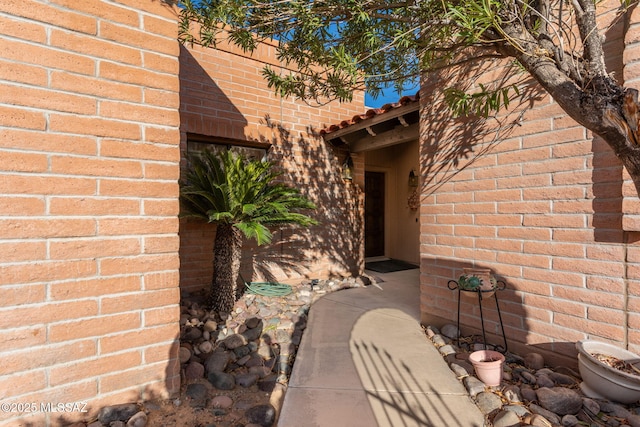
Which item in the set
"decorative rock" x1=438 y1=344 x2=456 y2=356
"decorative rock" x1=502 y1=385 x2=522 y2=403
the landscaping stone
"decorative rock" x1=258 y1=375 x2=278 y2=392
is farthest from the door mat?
"decorative rock" x1=258 y1=375 x2=278 y2=392

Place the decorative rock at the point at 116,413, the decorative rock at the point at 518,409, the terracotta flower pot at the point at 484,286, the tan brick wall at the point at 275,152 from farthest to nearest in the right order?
the tan brick wall at the point at 275,152 < the terracotta flower pot at the point at 484,286 < the decorative rock at the point at 518,409 < the decorative rock at the point at 116,413

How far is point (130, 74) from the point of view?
1617 millimetres

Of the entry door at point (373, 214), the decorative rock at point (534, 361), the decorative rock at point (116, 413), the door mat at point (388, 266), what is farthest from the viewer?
the entry door at point (373, 214)

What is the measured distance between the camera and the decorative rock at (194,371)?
206 centimetres

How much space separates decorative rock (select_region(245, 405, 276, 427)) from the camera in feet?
5.57

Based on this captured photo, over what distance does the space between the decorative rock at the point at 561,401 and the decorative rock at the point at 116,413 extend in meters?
2.36

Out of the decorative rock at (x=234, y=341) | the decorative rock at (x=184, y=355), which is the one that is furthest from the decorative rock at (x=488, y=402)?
the decorative rock at (x=184, y=355)

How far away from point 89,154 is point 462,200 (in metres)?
2.87

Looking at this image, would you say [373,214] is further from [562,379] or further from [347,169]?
[562,379]

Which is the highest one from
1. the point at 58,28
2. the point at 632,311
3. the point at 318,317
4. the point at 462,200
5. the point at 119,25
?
the point at 119,25

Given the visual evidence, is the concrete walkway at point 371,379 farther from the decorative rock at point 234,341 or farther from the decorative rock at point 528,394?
the decorative rock at point 234,341

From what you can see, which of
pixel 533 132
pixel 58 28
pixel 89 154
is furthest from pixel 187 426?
pixel 533 132

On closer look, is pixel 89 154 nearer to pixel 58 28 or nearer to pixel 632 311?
pixel 58 28

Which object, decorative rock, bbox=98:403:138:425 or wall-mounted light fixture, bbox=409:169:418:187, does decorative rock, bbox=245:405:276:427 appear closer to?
decorative rock, bbox=98:403:138:425
